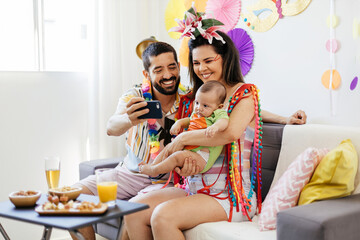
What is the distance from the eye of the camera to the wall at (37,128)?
305 cm

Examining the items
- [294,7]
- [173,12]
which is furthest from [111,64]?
[294,7]

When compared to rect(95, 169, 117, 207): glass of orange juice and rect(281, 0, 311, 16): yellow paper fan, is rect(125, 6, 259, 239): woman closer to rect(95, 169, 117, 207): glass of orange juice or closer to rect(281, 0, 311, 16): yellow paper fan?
rect(95, 169, 117, 207): glass of orange juice

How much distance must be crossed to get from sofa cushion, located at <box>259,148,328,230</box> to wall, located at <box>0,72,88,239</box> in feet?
5.92

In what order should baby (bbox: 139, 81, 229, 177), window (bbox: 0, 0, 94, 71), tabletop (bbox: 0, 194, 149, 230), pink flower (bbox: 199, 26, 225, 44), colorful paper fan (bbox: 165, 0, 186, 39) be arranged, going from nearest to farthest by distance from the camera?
tabletop (bbox: 0, 194, 149, 230) < baby (bbox: 139, 81, 229, 177) < pink flower (bbox: 199, 26, 225, 44) < window (bbox: 0, 0, 94, 71) < colorful paper fan (bbox: 165, 0, 186, 39)

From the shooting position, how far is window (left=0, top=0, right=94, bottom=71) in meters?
3.11

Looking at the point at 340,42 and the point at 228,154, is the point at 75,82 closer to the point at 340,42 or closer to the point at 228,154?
the point at 228,154

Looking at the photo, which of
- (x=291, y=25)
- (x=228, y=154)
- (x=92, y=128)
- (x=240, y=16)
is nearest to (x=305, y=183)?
(x=228, y=154)

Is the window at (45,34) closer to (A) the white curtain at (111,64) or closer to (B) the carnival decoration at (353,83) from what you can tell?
(A) the white curtain at (111,64)

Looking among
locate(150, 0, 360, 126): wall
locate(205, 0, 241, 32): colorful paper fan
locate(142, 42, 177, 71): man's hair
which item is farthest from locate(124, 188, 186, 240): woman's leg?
locate(205, 0, 241, 32): colorful paper fan

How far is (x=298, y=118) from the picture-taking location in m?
2.50

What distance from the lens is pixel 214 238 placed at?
1.94 metres

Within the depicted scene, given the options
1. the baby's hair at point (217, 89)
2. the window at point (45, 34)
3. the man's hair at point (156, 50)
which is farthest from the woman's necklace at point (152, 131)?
the window at point (45, 34)

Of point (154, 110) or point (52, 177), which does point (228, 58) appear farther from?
point (52, 177)

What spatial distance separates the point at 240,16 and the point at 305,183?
4.68 feet
